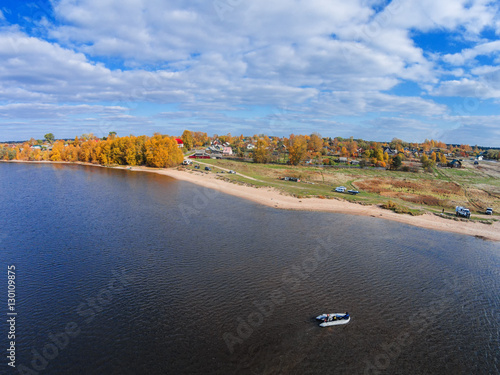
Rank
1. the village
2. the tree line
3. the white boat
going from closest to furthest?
the white boat < the village < the tree line

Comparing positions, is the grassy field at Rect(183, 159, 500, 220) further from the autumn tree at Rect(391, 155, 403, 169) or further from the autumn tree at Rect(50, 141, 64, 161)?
the autumn tree at Rect(50, 141, 64, 161)

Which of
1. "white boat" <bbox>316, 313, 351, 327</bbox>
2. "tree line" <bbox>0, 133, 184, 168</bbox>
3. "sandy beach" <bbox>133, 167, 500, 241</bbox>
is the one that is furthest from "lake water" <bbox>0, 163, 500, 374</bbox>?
"tree line" <bbox>0, 133, 184, 168</bbox>

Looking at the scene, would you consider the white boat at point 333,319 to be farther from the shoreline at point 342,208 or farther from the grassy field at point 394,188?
the grassy field at point 394,188

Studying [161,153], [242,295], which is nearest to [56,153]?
[161,153]

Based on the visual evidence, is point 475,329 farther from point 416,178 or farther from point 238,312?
point 416,178

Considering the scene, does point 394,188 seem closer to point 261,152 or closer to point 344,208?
point 344,208

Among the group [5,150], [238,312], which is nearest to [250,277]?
[238,312]
